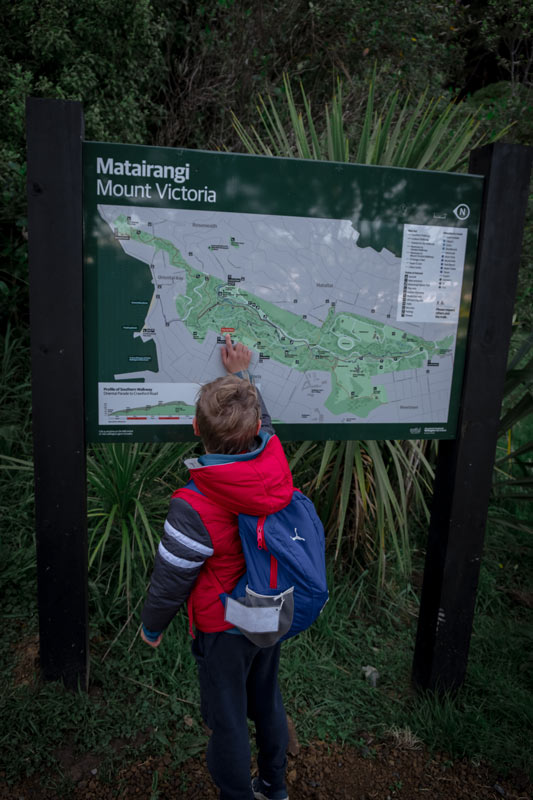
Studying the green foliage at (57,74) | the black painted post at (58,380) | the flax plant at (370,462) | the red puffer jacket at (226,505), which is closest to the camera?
the red puffer jacket at (226,505)

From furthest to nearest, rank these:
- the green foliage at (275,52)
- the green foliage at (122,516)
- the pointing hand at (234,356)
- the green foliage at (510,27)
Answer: the green foliage at (510,27), the green foliage at (275,52), the green foliage at (122,516), the pointing hand at (234,356)

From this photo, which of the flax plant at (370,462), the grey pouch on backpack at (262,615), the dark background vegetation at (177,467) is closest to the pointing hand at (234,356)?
the grey pouch on backpack at (262,615)

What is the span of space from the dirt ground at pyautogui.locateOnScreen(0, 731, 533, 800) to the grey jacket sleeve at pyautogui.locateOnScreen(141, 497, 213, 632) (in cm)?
93

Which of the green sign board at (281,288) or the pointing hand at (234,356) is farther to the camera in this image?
the pointing hand at (234,356)

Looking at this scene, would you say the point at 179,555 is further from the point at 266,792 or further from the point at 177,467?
the point at 177,467

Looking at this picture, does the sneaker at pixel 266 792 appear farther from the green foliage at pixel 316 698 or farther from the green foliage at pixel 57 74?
the green foliage at pixel 57 74

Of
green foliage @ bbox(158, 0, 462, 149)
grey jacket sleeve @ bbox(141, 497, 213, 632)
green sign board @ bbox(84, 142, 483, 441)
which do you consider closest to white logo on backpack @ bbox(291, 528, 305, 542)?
grey jacket sleeve @ bbox(141, 497, 213, 632)

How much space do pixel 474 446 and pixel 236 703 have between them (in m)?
1.40

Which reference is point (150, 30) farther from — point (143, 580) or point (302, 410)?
point (143, 580)

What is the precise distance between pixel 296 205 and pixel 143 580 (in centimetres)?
203

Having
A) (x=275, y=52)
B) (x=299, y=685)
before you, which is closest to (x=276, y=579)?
(x=299, y=685)

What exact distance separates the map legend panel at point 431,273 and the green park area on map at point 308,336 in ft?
0.36

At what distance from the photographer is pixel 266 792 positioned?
6.37 ft

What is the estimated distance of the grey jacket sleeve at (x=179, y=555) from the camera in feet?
5.13
